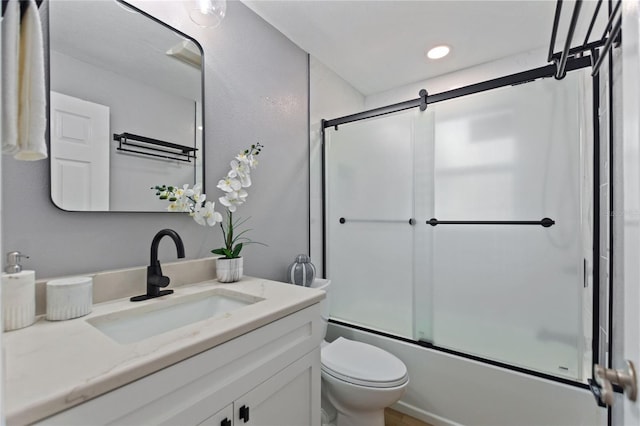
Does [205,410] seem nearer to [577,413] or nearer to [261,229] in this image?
[261,229]

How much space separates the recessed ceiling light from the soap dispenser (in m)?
2.30

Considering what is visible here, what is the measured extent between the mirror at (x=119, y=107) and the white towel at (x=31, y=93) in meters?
0.60

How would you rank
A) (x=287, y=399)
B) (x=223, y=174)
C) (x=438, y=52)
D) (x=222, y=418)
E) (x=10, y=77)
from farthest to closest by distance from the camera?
(x=438, y=52), (x=223, y=174), (x=287, y=399), (x=222, y=418), (x=10, y=77)

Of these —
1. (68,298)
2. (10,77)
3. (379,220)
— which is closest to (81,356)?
(68,298)

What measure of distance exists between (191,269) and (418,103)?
1600 mm

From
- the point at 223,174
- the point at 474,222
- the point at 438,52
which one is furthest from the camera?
the point at 438,52

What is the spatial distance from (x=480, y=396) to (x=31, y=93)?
2030 mm

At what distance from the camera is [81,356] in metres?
0.61

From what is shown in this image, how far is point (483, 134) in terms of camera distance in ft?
5.34

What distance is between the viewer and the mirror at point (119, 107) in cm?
96

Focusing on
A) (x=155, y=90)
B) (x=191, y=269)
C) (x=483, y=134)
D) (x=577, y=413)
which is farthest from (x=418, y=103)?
(x=577, y=413)

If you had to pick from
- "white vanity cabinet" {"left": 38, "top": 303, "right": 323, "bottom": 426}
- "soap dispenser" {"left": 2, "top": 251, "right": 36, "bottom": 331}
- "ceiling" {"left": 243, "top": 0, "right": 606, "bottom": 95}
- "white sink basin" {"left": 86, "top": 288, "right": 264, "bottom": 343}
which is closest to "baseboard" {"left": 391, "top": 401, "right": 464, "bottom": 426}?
"white vanity cabinet" {"left": 38, "top": 303, "right": 323, "bottom": 426}

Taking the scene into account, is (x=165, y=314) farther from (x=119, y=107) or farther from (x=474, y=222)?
(x=474, y=222)

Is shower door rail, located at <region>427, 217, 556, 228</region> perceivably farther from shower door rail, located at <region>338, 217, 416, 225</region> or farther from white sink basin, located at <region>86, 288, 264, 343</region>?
white sink basin, located at <region>86, 288, 264, 343</region>
